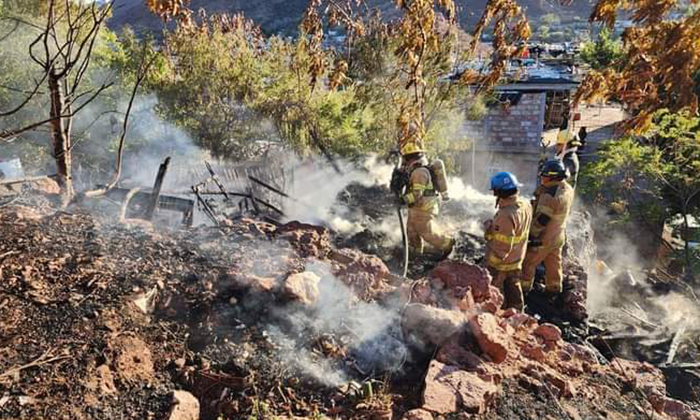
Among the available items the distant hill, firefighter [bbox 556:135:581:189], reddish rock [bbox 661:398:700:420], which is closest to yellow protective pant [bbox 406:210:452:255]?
reddish rock [bbox 661:398:700:420]

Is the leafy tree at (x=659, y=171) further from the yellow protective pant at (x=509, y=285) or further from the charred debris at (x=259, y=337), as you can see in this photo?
the charred debris at (x=259, y=337)

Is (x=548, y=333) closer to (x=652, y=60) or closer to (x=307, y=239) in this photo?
(x=307, y=239)

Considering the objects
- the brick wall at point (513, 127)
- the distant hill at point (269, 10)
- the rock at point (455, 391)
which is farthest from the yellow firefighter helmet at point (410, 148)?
the distant hill at point (269, 10)

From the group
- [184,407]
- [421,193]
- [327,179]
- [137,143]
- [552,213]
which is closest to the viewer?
[184,407]

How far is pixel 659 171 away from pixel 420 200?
7.18 m

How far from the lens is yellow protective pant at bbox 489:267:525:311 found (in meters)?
5.66

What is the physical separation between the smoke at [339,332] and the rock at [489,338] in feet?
2.01

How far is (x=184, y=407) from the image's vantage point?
9.47ft

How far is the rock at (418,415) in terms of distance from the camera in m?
2.93

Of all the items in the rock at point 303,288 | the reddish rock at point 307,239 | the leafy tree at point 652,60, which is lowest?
the reddish rock at point 307,239

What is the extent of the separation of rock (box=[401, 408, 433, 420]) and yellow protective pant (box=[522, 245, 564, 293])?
12.2 ft

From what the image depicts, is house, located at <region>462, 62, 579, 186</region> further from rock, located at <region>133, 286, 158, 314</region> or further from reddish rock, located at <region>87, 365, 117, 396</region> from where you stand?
reddish rock, located at <region>87, 365, 117, 396</region>

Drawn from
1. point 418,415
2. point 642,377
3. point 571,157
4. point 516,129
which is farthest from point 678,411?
point 516,129

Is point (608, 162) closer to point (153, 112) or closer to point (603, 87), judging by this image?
point (603, 87)
